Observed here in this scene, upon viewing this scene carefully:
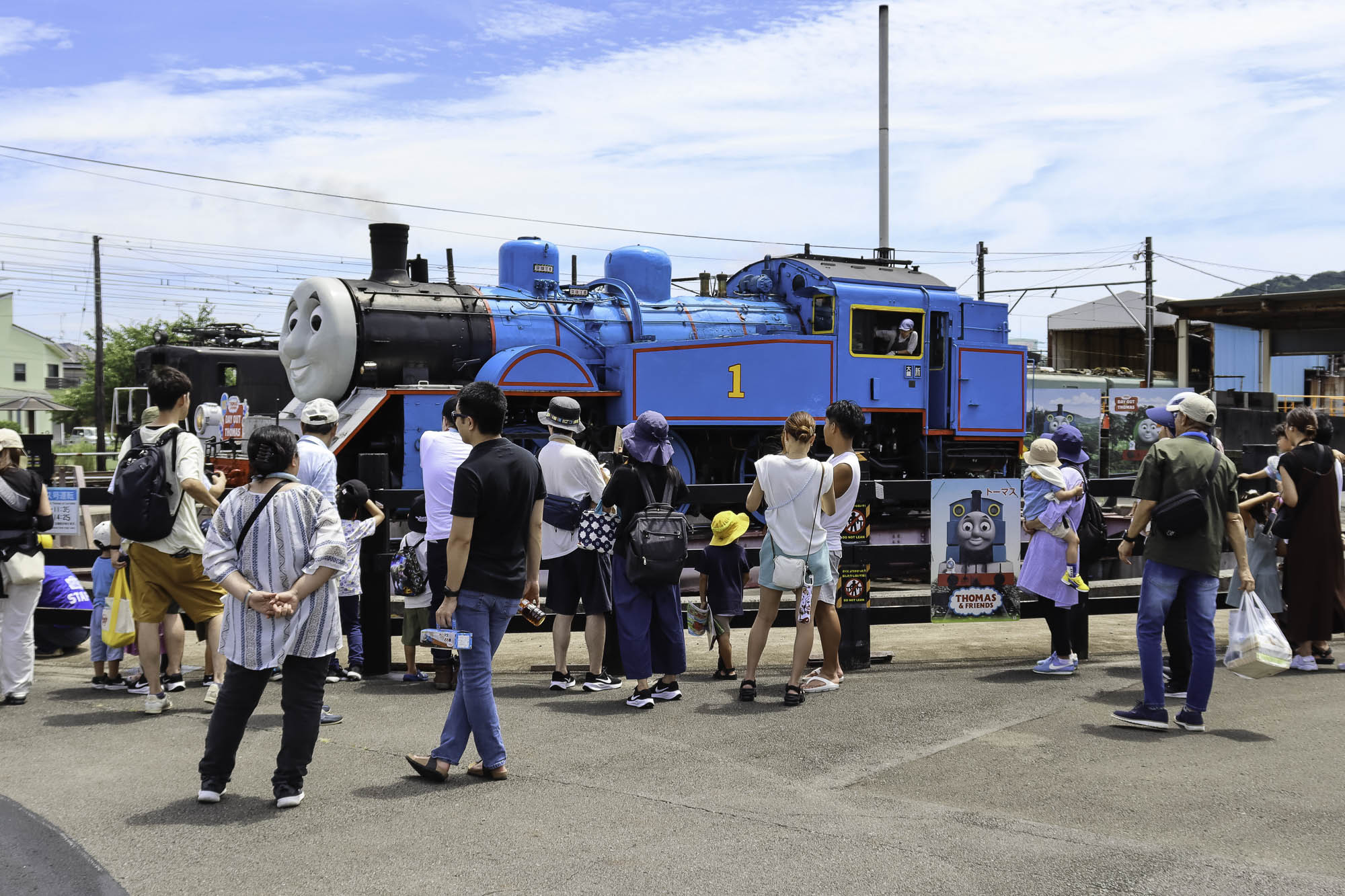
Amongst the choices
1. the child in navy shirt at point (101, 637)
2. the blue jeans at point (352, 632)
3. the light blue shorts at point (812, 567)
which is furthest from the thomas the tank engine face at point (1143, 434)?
the child in navy shirt at point (101, 637)

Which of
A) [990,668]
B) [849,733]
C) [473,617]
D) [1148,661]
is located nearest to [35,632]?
[473,617]

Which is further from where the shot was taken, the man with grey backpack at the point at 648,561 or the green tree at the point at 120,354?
the green tree at the point at 120,354

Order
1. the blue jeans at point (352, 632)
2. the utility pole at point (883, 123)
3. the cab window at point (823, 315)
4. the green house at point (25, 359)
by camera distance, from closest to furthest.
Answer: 1. the blue jeans at point (352, 632)
2. the cab window at point (823, 315)
3. the utility pole at point (883, 123)
4. the green house at point (25, 359)

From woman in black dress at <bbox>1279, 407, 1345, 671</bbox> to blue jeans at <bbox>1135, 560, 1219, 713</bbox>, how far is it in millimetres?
A: 1871

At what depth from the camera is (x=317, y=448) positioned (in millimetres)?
5797

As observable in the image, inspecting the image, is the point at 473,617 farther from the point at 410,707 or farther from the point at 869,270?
the point at 869,270

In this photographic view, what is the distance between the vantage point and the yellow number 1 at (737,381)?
1220 cm

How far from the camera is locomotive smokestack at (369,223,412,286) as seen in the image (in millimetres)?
12570

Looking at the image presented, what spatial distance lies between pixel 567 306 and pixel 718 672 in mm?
6880

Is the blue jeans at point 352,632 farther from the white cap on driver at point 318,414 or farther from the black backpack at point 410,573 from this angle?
the white cap on driver at point 318,414

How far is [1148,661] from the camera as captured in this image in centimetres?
550

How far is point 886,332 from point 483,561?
381 inches

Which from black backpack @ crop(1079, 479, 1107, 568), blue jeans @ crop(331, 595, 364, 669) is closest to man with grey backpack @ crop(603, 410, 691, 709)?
blue jeans @ crop(331, 595, 364, 669)

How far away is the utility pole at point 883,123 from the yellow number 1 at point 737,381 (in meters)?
8.93
